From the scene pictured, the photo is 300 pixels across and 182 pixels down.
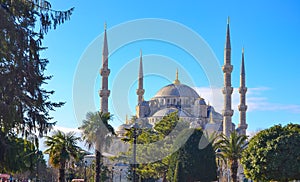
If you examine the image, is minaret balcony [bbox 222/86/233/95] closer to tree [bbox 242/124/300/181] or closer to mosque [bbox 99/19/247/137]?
mosque [bbox 99/19/247/137]

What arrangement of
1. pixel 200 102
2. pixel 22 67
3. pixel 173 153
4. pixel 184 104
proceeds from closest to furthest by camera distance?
pixel 22 67 < pixel 173 153 < pixel 200 102 < pixel 184 104

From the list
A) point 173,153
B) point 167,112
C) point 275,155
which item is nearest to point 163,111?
point 167,112

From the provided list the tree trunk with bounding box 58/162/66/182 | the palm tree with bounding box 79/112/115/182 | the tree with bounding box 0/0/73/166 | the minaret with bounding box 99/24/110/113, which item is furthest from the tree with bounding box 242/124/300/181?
the minaret with bounding box 99/24/110/113

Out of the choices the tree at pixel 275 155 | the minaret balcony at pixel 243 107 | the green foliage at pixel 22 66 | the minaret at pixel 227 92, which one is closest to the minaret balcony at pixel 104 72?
the minaret at pixel 227 92

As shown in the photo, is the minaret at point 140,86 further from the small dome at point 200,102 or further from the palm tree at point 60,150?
the palm tree at point 60,150

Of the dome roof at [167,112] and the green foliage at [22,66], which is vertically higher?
the dome roof at [167,112]

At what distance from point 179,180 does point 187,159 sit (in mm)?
1647

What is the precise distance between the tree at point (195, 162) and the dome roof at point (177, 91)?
60.4m

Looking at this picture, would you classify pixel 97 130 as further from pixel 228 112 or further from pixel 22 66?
pixel 228 112

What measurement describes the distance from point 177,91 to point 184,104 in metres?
3.88

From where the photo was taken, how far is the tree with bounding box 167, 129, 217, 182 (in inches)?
1331

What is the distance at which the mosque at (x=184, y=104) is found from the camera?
70.7 metres

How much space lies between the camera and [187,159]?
34.3 metres

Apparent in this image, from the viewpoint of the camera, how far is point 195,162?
33.9m
